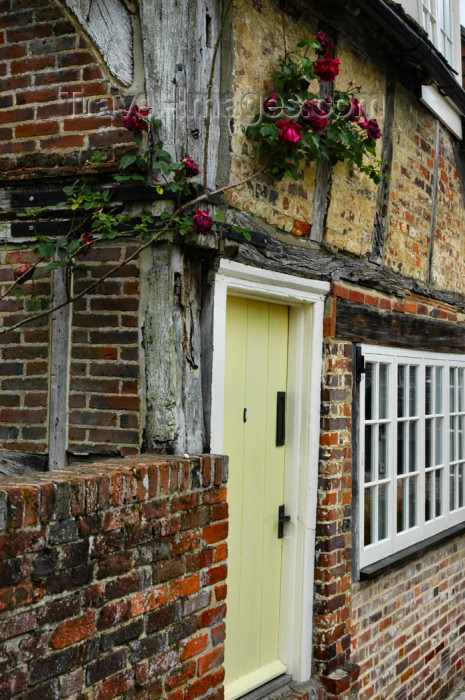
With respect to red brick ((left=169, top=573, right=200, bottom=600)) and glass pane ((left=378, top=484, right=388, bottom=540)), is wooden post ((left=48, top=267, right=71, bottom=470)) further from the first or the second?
glass pane ((left=378, top=484, right=388, bottom=540))

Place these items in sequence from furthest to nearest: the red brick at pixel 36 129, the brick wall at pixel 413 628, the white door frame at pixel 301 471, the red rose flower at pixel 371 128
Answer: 1. the brick wall at pixel 413 628
2. the white door frame at pixel 301 471
3. the red rose flower at pixel 371 128
4. the red brick at pixel 36 129

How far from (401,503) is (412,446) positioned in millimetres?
451

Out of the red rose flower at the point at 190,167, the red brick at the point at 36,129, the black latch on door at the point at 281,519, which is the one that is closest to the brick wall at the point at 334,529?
the black latch on door at the point at 281,519

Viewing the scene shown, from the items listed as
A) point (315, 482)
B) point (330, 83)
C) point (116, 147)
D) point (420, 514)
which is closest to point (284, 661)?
point (315, 482)

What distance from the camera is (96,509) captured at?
2879 mm

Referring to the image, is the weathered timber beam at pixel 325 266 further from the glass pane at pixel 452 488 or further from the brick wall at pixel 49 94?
the glass pane at pixel 452 488

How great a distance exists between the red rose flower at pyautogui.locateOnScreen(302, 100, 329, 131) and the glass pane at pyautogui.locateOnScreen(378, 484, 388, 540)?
2.54m

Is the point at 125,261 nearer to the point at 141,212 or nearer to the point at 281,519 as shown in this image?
the point at 141,212

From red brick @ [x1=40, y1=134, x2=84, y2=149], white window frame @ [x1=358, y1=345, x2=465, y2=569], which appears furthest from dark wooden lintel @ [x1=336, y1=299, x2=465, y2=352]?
red brick @ [x1=40, y1=134, x2=84, y2=149]

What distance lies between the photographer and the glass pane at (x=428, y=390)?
6.32 meters

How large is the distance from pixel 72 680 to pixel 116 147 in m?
2.26

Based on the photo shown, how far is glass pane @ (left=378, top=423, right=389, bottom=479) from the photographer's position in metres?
5.55

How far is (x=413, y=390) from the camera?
6.05 metres

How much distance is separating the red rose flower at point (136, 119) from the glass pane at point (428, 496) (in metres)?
3.84
